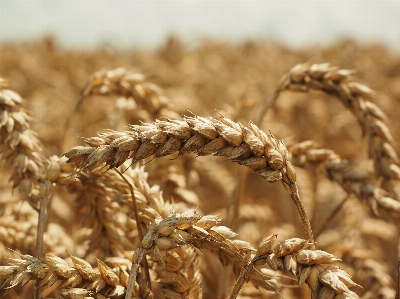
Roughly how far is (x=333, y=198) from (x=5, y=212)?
300 centimetres

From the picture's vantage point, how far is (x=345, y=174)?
89.7 inches

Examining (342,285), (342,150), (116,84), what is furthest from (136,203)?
(342,150)

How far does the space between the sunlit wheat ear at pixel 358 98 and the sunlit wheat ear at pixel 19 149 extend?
3.76 ft

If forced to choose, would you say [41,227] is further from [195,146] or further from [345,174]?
[345,174]

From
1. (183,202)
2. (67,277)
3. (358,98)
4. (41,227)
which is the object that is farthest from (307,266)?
(358,98)

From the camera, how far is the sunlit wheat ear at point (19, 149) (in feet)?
5.70

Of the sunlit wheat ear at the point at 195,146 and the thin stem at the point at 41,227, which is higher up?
the sunlit wheat ear at the point at 195,146

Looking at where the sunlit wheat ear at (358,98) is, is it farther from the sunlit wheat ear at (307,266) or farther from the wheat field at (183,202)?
the sunlit wheat ear at (307,266)

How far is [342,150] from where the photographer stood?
17.5 ft

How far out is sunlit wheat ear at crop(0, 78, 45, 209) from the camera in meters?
1.74

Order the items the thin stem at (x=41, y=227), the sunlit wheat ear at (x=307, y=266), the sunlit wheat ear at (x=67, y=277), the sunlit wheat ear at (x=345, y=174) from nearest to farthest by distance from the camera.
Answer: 1. the sunlit wheat ear at (x=307, y=266)
2. the sunlit wheat ear at (x=67, y=277)
3. the thin stem at (x=41, y=227)
4. the sunlit wheat ear at (x=345, y=174)

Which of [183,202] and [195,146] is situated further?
[183,202]

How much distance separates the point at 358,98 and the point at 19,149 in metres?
1.64

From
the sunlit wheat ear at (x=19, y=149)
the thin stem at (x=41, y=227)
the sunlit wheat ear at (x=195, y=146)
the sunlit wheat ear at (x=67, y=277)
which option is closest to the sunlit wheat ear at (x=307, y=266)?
the sunlit wheat ear at (x=195, y=146)
